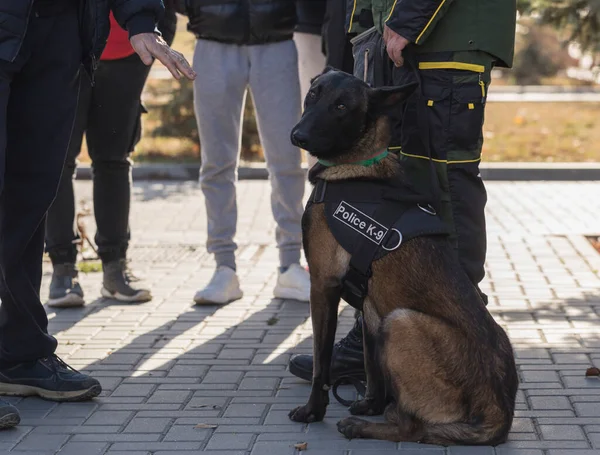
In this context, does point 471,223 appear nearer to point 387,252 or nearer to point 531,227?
point 387,252

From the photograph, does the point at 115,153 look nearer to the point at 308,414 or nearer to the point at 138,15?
the point at 138,15

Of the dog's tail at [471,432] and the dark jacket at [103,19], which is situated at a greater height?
the dark jacket at [103,19]

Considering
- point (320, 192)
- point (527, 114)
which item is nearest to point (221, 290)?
point (320, 192)

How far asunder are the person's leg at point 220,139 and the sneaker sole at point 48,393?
182 cm

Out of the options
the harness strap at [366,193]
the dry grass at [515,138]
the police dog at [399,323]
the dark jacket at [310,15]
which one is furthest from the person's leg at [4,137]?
the dry grass at [515,138]

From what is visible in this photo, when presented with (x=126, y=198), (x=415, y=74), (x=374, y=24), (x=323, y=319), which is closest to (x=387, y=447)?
(x=323, y=319)

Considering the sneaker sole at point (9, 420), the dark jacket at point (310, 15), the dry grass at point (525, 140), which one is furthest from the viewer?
the dry grass at point (525, 140)

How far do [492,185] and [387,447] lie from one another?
7.65 metres

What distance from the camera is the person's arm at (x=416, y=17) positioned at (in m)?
4.38

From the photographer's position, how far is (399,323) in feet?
12.6

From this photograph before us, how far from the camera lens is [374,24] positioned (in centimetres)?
479

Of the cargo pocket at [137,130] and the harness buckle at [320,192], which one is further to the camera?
the cargo pocket at [137,130]

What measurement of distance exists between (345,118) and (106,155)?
255cm

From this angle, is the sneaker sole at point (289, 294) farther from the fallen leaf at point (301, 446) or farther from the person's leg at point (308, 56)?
the fallen leaf at point (301, 446)
